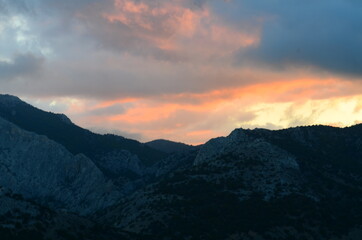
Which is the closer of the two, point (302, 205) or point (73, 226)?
point (73, 226)

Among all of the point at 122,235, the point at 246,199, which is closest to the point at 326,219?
the point at 246,199

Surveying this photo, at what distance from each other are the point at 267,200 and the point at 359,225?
1195 inches

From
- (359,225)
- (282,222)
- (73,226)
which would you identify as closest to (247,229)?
(282,222)

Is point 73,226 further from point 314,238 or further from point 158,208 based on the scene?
point 314,238

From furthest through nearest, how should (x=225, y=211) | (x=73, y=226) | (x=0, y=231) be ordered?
1. (x=225, y=211)
2. (x=73, y=226)
3. (x=0, y=231)

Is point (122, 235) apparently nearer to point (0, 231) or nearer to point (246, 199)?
point (0, 231)

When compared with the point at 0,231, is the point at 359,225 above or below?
above

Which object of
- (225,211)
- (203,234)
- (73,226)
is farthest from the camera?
(225,211)

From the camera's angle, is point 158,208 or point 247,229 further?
point 158,208

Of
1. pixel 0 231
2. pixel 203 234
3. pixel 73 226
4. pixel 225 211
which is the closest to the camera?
pixel 0 231

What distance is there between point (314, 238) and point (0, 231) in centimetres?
9471

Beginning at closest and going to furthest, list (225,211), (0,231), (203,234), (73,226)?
(0,231) < (73,226) < (203,234) < (225,211)

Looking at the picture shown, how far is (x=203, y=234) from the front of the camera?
167m

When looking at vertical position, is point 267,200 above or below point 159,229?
above
